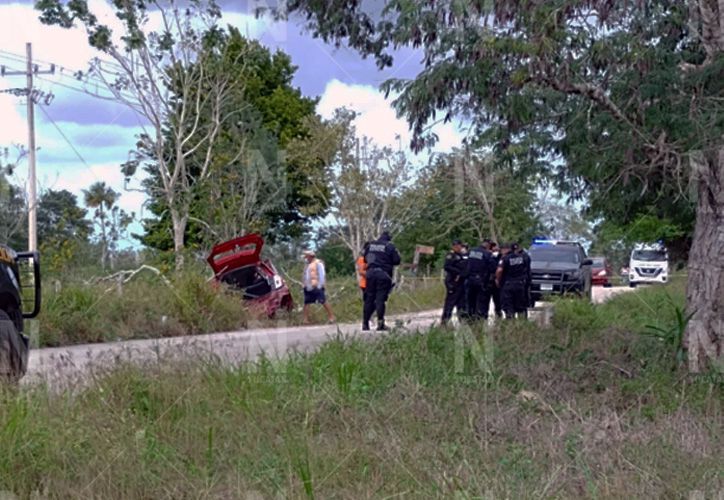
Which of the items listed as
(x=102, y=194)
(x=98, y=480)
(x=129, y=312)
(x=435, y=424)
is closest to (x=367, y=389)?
(x=435, y=424)

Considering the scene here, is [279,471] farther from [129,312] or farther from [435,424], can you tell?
[129,312]

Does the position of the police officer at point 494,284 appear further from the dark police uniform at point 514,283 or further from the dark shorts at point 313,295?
the dark shorts at point 313,295

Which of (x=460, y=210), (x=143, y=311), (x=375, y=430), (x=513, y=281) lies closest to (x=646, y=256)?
(x=460, y=210)

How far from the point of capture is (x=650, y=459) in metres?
6.54

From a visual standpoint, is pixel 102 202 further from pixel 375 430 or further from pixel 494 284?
pixel 375 430

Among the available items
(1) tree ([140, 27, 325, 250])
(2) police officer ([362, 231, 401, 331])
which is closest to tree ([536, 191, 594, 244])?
(1) tree ([140, 27, 325, 250])

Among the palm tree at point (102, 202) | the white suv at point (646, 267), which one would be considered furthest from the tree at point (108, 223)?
the white suv at point (646, 267)

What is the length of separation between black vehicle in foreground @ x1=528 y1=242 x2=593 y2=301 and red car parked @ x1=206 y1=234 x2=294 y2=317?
318 inches

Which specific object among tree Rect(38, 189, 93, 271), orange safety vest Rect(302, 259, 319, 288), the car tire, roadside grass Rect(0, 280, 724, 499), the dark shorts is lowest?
roadside grass Rect(0, 280, 724, 499)

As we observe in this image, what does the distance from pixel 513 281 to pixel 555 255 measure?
435 inches

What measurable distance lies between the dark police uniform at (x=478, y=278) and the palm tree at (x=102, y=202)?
9.69m

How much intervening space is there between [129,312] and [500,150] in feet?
25.6

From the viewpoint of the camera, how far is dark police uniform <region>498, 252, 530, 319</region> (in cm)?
1644

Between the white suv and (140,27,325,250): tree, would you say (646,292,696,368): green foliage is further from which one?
the white suv
